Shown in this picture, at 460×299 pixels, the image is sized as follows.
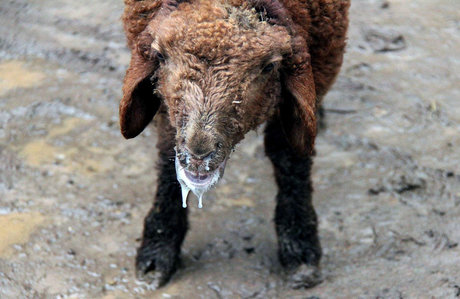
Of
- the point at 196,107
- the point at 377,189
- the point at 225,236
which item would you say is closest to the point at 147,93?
the point at 196,107

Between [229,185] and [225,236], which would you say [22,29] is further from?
[225,236]

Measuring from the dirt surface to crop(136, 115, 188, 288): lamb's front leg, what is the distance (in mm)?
88

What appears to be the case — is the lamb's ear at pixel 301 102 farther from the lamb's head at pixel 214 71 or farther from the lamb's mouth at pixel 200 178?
the lamb's mouth at pixel 200 178

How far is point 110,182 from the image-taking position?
495 centimetres

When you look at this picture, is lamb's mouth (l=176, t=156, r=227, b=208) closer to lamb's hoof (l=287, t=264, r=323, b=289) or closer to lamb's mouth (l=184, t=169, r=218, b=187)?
lamb's mouth (l=184, t=169, r=218, b=187)

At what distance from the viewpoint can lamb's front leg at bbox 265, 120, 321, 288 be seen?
4.22 m

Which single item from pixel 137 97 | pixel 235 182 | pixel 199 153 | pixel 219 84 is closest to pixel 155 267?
pixel 235 182

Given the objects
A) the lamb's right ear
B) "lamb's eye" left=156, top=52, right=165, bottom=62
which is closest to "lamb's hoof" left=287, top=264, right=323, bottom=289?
the lamb's right ear

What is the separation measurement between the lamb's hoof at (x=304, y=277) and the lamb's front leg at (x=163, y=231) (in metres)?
0.74

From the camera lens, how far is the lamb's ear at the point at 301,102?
3.44 m

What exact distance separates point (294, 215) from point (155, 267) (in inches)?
37.1

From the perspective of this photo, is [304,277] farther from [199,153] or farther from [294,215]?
[199,153]

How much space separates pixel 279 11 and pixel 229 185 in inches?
76.2

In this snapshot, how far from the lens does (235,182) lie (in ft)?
16.5
